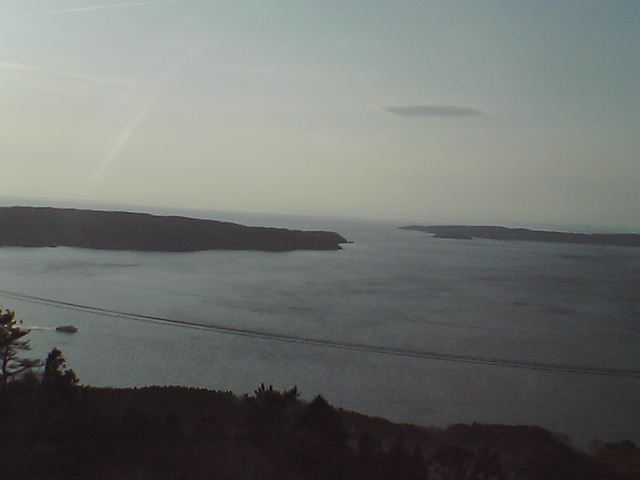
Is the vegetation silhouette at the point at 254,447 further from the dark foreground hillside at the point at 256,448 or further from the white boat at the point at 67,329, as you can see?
the white boat at the point at 67,329

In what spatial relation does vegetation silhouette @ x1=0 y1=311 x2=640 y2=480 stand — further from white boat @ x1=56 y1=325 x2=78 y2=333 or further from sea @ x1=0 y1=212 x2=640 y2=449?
white boat @ x1=56 y1=325 x2=78 y2=333

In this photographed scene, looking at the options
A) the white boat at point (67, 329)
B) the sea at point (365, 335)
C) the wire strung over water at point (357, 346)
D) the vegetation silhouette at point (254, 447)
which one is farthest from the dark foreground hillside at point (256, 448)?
the white boat at point (67, 329)

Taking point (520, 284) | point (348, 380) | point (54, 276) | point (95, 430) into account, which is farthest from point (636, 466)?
point (54, 276)

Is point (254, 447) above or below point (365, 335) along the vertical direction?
above

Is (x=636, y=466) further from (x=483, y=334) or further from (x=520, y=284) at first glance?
(x=520, y=284)

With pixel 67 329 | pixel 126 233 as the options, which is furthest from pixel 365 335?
pixel 126 233

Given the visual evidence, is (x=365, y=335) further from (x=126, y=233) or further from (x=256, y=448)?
(x=126, y=233)
